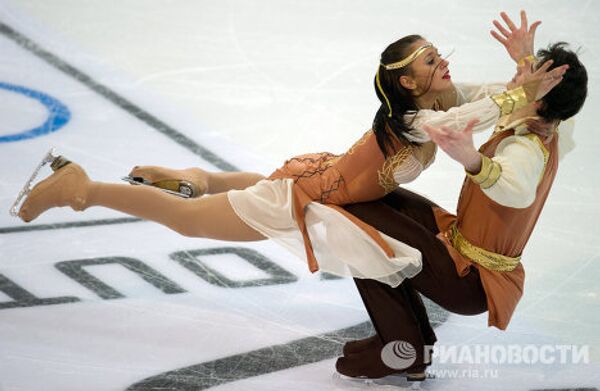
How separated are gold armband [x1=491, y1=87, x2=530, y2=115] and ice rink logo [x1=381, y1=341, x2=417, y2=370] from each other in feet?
3.08

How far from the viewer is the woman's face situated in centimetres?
432

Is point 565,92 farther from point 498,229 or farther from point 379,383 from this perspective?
point 379,383

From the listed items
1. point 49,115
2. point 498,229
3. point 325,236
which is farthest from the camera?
point 49,115

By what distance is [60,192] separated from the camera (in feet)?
15.9

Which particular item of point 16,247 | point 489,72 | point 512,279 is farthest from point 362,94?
point 512,279

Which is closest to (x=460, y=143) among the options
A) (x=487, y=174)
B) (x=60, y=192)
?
(x=487, y=174)

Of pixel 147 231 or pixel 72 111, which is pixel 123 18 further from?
pixel 147 231

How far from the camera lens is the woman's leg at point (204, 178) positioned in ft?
16.3

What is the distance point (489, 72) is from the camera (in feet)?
24.1

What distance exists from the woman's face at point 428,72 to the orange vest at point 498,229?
0.28 meters

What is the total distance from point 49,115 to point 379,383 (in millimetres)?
3052

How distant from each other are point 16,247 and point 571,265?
2486 millimetres

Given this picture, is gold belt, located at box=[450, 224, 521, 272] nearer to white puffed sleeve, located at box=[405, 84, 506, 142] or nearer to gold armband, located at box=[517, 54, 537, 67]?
white puffed sleeve, located at box=[405, 84, 506, 142]

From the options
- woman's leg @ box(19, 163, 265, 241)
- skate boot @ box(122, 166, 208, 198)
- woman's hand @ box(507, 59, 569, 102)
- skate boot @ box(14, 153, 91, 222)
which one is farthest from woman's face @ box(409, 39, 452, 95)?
skate boot @ box(14, 153, 91, 222)
